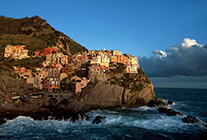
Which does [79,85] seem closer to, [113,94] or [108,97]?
[108,97]

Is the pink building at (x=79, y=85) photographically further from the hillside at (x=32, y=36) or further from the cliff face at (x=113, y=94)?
the hillside at (x=32, y=36)

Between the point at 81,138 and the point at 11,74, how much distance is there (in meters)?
59.5

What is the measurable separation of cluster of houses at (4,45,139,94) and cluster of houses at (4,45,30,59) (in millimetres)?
698

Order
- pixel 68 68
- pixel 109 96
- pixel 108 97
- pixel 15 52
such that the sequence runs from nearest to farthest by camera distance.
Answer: pixel 108 97
pixel 109 96
pixel 68 68
pixel 15 52

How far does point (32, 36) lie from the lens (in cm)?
15688

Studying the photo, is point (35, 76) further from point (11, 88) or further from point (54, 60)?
point (54, 60)

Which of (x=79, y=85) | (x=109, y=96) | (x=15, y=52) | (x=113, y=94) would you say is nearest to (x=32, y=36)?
(x=15, y=52)

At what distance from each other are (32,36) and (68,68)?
263ft

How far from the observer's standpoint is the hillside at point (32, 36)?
137550 millimetres

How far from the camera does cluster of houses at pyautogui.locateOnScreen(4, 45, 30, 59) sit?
114438mm

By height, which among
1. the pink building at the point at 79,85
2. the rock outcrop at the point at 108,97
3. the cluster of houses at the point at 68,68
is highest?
the cluster of houses at the point at 68,68

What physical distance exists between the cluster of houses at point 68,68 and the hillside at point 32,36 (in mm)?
20590

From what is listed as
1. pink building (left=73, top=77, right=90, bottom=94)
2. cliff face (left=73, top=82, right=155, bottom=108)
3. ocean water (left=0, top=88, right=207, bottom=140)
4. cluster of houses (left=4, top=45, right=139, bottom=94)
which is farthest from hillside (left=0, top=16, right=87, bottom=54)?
ocean water (left=0, top=88, right=207, bottom=140)

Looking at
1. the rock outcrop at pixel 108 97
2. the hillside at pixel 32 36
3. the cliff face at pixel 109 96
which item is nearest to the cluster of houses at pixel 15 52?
the hillside at pixel 32 36
